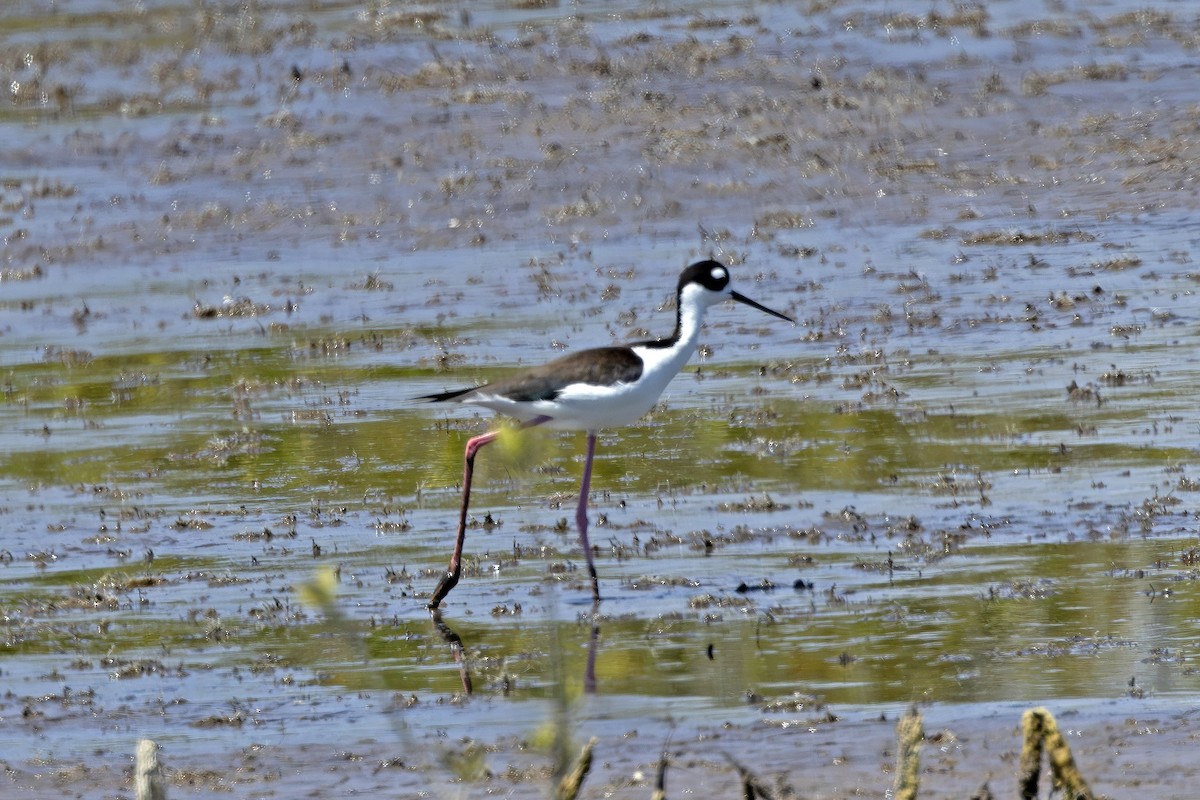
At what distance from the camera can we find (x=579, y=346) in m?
13.0

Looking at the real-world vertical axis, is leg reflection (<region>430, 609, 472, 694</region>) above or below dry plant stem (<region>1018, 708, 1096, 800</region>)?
above

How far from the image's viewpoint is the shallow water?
741 centimetres

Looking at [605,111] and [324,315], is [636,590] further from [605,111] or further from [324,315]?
[605,111]

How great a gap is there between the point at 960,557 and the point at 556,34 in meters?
12.3

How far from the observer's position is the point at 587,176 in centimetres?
1672

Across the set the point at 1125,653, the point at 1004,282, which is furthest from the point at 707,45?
the point at 1125,653

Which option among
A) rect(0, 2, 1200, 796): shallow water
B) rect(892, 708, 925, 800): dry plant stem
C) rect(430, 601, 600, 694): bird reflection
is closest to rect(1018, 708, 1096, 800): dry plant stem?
rect(892, 708, 925, 800): dry plant stem

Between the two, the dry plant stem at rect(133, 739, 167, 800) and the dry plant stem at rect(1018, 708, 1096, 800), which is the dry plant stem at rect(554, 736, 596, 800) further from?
the dry plant stem at rect(1018, 708, 1096, 800)

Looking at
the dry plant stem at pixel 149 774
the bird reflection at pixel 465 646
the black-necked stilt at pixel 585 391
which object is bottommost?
the dry plant stem at pixel 149 774

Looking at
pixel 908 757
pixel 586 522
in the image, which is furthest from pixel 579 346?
pixel 908 757

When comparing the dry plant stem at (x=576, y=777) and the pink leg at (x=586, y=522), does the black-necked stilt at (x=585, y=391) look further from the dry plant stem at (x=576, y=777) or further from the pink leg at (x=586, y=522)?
the dry plant stem at (x=576, y=777)

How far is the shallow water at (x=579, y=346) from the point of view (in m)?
7.41

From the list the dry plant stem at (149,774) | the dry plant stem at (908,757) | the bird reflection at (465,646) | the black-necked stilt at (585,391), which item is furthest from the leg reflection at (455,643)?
the dry plant stem at (908,757)

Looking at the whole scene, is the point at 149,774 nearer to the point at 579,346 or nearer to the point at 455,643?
the point at 455,643
